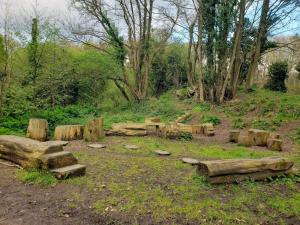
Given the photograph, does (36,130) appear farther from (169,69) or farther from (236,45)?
(169,69)

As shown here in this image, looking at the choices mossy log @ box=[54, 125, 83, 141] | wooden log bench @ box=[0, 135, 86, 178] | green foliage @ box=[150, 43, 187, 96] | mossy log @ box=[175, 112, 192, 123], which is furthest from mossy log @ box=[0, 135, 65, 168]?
green foliage @ box=[150, 43, 187, 96]

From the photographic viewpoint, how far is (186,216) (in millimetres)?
3576

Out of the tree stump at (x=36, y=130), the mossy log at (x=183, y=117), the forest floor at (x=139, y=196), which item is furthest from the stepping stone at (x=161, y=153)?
the mossy log at (x=183, y=117)

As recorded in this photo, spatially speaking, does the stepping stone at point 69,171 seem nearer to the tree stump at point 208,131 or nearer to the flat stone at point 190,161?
the flat stone at point 190,161

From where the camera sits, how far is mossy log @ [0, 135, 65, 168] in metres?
4.96

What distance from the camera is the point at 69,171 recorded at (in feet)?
15.4

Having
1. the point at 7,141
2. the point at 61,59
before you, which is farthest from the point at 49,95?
the point at 7,141

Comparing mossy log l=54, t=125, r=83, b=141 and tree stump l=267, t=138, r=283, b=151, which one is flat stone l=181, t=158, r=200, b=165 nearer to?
tree stump l=267, t=138, r=283, b=151

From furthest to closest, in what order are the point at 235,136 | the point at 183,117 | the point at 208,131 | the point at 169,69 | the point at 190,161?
1. the point at 169,69
2. the point at 183,117
3. the point at 208,131
4. the point at 235,136
5. the point at 190,161

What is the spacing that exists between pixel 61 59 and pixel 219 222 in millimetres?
12769

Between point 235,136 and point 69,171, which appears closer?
point 69,171

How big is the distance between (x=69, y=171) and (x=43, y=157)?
20.8 inches

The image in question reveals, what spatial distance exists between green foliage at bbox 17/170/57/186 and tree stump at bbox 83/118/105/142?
333cm

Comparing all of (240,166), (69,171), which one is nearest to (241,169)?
(240,166)
